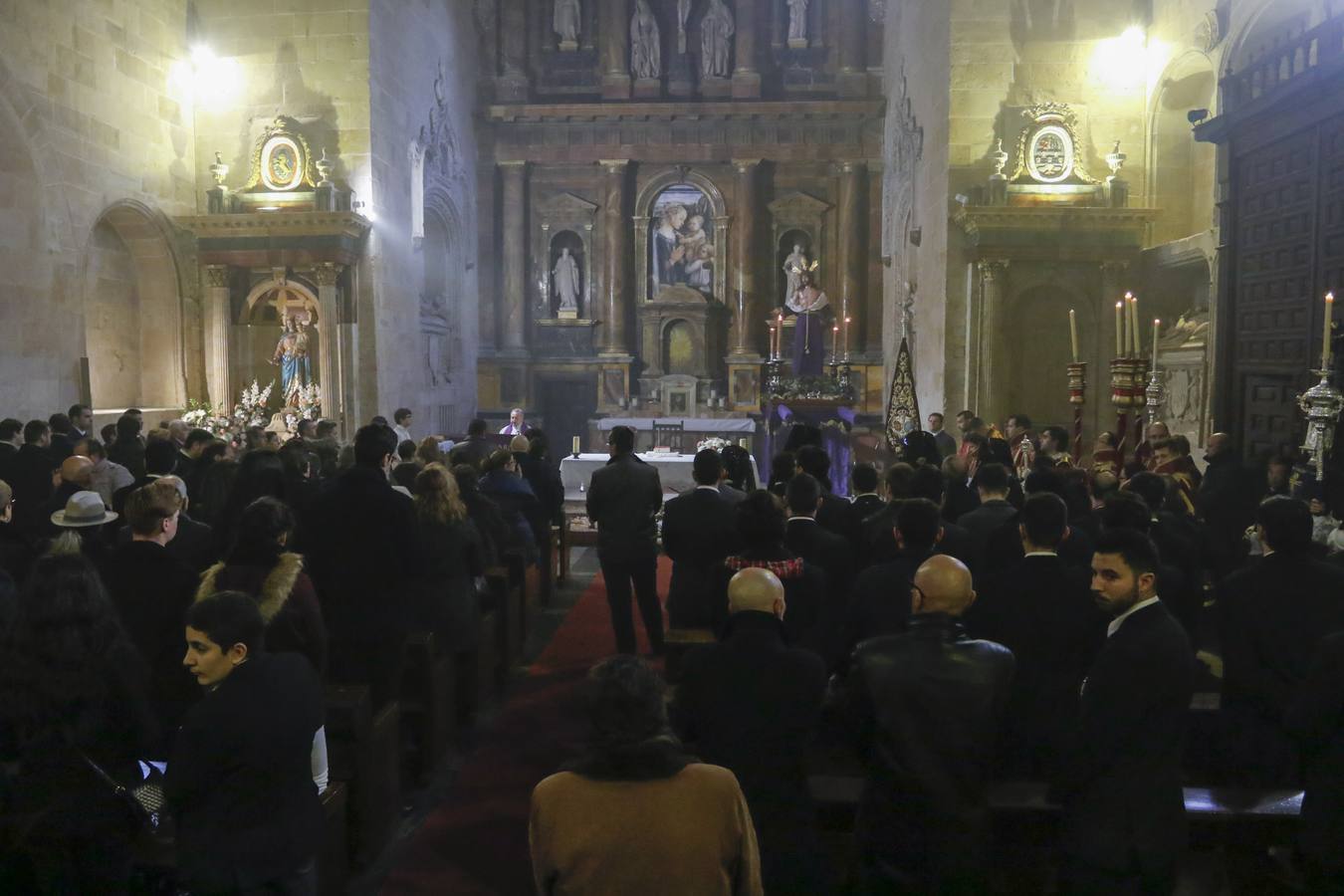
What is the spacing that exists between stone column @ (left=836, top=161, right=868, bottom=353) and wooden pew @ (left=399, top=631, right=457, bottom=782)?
17.2 m

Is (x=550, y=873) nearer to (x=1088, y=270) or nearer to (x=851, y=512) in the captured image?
(x=851, y=512)

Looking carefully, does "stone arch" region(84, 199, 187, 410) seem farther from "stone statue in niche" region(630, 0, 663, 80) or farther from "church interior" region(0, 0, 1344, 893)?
"stone statue in niche" region(630, 0, 663, 80)

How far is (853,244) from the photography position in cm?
2169

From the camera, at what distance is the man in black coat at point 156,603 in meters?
3.88

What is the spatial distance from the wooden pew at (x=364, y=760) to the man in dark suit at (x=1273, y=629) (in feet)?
11.6

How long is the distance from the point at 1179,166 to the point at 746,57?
10.2 m

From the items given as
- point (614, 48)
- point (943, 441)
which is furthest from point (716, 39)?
point (943, 441)

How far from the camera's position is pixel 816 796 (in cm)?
372

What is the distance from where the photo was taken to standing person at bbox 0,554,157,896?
3.02m

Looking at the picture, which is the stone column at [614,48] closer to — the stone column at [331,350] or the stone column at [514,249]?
the stone column at [514,249]

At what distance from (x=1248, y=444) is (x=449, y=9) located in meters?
16.8

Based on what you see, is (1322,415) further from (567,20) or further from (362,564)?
(567,20)

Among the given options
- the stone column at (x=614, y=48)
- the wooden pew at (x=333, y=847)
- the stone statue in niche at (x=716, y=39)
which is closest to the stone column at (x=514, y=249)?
the stone column at (x=614, y=48)

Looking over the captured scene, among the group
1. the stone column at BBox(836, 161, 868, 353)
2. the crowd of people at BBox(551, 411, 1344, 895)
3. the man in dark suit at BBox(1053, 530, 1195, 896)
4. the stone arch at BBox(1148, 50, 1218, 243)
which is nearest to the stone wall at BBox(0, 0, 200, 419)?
the crowd of people at BBox(551, 411, 1344, 895)
